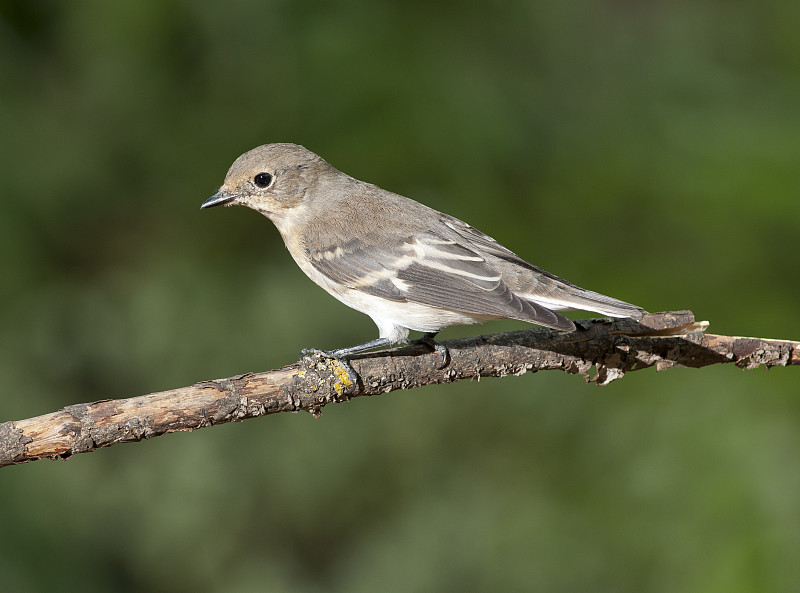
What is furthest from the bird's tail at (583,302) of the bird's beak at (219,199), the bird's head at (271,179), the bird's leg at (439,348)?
the bird's beak at (219,199)

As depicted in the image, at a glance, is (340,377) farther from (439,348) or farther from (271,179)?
(271,179)

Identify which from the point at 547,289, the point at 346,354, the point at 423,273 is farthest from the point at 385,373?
the point at 547,289

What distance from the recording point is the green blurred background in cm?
404

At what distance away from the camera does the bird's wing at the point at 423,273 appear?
3.48 metres

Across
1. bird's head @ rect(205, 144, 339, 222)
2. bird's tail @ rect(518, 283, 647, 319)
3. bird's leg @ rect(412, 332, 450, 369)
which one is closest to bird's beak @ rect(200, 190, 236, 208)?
bird's head @ rect(205, 144, 339, 222)

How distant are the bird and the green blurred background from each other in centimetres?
67

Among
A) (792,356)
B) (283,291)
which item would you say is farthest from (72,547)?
(792,356)

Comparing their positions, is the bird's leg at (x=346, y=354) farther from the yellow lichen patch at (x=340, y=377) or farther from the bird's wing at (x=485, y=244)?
the bird's wing at (x=485, y=244)

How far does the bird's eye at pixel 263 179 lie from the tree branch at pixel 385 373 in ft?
3.78

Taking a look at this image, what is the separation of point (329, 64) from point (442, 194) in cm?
111

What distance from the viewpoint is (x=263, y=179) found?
410 centimetres

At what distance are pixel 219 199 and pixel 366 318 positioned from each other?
1.53 m

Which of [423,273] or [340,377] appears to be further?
[423,273]

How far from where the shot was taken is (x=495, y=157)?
4926 mm
